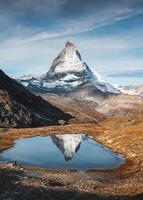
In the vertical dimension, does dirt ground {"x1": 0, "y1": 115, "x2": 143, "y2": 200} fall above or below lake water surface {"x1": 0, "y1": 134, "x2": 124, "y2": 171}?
below

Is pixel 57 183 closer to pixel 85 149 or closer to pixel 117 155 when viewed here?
pixel 117 155

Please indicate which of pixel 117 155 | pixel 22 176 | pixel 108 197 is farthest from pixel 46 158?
pixel 108 197

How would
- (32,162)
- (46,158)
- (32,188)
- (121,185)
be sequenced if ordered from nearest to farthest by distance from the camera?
1. (32,188)
2. (121,185)
3. (32,162)
4. (46,158)

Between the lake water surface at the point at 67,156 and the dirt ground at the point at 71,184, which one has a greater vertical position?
the lake water surface at the point at 67,156

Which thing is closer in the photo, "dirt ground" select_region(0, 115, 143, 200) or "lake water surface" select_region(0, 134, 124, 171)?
"dirt ground" select_region(0, 115, 143, 200)

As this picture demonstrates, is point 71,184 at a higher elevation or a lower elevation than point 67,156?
lower

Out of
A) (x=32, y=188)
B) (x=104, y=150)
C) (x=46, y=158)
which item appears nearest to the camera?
(x=32, y=188)

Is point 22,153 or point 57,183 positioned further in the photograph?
point 22,153

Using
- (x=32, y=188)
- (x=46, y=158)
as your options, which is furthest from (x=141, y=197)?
(x=46, y=158)

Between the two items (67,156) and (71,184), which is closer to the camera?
(71,184)

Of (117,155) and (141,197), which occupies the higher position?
(117,155)

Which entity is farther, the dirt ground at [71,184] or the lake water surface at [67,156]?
the lake water surface at [67,156]
